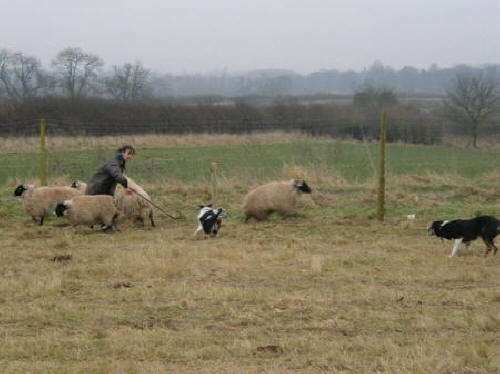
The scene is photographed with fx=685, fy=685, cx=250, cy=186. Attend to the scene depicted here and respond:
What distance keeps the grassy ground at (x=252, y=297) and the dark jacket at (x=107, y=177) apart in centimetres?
89

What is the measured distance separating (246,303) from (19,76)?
5843cm

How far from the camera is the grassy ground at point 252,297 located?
18.6 feet

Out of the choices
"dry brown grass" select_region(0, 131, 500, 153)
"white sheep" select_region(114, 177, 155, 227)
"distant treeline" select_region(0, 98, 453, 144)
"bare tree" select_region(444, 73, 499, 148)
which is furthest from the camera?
"bare tree" select_region(444, 73, 499, 148)

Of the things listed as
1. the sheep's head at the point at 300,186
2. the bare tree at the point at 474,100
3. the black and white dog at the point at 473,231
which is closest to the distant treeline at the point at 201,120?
the bare tree at the point at 474,100

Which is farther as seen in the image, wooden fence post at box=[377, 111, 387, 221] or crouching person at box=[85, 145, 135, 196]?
wooden fence post at box=[377, 111, 387, 221]

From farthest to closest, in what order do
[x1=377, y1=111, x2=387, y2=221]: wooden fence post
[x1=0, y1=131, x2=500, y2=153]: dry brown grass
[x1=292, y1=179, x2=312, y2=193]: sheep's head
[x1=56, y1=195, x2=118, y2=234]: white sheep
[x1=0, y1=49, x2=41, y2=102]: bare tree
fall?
[x1=0, y1=49, x2=41, y2=102]: bare tree → [x1=0, y1=131, x2=500, y2=153]: dry brown grass → [x1=292, y1=179, x2=312, y2=193]: sheep's head → [x1=377, y1=111, x2=387, y2=221]: wooden fence post → [x1=56, y1=195, x2=118, y2=234]: white sheep

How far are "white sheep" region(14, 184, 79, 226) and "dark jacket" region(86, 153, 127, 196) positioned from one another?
67 cm

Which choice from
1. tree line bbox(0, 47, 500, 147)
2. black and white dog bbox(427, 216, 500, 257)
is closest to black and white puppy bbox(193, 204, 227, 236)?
black and white dog bbox(427, 216, 500, 257)

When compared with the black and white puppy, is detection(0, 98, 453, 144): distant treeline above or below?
above

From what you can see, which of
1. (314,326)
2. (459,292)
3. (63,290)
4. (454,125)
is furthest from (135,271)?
(454,125)

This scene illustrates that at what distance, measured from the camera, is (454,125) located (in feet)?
89.0

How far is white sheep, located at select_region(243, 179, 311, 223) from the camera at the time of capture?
1421 cm

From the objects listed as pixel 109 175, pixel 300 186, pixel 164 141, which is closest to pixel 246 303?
pixel 109 175

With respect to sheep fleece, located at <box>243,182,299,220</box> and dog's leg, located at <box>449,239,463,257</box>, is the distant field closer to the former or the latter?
sheep fleece, located at <box>243,182,299,220</box>
